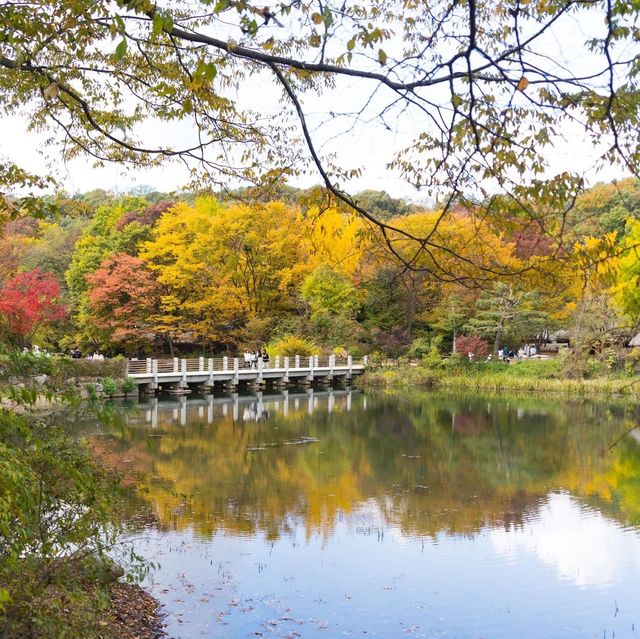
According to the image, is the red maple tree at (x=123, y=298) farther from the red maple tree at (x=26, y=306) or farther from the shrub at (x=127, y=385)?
the shrub at (x=127, y=385)

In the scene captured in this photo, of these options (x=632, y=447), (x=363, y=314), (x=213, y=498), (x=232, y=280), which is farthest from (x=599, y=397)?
(x=213, y=498)

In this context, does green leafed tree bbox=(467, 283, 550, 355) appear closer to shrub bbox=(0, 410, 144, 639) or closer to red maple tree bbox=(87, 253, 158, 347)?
red maple tree bbox=(87, 253, 158, 347)

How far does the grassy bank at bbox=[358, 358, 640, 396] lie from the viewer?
26.4 m

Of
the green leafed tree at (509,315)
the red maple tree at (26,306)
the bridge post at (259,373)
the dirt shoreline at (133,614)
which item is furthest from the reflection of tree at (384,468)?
the bridge post at (259,373)

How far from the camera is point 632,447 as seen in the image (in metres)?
16.2

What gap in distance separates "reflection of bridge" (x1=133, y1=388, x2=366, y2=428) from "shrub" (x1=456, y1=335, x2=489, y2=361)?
4.45m

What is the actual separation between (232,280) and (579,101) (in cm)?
2917

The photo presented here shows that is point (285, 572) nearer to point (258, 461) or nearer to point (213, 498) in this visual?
point (213, 498)

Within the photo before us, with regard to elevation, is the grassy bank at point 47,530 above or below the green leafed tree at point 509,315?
below

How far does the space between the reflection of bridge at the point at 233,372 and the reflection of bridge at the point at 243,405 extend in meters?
1.16

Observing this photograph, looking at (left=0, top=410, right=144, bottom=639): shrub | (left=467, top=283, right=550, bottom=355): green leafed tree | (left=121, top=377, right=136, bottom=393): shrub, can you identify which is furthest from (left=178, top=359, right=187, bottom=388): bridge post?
(left=0, top=410, right=144, bottom=639): shrub

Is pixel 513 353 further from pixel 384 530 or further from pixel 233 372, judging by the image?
pixel 384 530

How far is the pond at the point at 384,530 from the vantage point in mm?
6680

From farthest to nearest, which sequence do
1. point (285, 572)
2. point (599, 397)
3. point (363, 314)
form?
1. point (363, 314)
2. point (599, 397)
3. point (285, 572)
